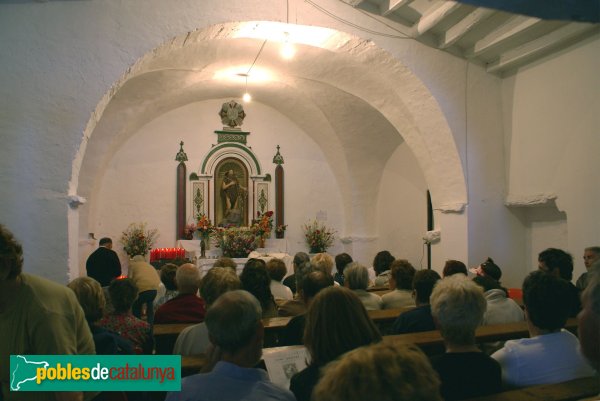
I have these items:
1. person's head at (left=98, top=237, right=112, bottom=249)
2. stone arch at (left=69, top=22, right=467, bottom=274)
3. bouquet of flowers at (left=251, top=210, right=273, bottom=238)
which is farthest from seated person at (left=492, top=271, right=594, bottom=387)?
bouquet of flowers at (left=251, top=210, right=273, bottom=238)

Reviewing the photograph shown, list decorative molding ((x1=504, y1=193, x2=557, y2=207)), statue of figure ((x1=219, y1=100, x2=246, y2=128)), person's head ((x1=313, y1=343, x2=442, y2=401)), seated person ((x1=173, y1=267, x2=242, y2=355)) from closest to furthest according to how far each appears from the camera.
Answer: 1. person's head ((x1=313, y1=343, x2=442, y2=401))
2. seated person ((x1=173, y1=267, x2=242, y2=355))
3. decorative molding ((x1=504, y1=193, x2=557, y2=207))
4. statue of figure ((x1=219, y1=100, x2=246, y2=128))

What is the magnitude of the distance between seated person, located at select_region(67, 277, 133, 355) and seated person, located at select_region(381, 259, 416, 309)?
6.76ft

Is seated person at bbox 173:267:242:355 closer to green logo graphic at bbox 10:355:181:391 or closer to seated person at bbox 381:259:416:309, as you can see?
green logo graphic at bbox 10:355:181:391

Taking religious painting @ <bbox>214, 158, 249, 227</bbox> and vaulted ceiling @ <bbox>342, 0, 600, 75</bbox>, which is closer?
vaulted ceiling @ <bbox>342, 0, 600, 75</bbox>

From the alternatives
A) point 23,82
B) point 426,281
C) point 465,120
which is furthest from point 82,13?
point 465,120

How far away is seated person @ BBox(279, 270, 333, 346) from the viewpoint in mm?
2764

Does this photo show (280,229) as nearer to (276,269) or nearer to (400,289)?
Answer: (276,269)

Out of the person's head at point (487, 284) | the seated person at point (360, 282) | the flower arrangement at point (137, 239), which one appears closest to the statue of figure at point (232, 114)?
the flower arrangement at point (137, 239)

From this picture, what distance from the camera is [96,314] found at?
2535mm

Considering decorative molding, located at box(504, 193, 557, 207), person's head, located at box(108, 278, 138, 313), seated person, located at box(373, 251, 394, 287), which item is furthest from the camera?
decorative molding, located at box(504, 193, 557, 207)

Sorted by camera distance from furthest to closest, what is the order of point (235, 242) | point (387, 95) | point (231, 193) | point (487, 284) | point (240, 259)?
1. point (231, 193)
2. point (235, 242)
3. point (240, 259)
4. point (387, 95)
5. point (487, 284)

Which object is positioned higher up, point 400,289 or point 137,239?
point 137,239

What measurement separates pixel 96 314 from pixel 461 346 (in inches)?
71.0

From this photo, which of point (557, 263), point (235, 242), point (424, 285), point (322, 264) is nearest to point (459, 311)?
point (424, 285)
